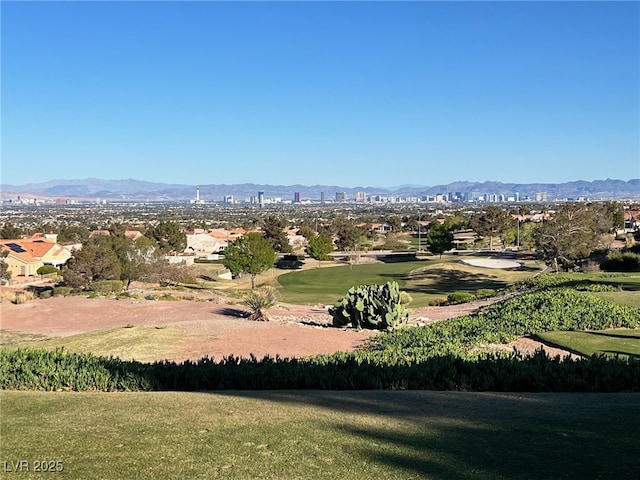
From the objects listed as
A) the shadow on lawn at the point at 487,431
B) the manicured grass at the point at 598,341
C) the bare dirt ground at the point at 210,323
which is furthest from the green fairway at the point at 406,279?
the shadow on lawn at the point at 487,431

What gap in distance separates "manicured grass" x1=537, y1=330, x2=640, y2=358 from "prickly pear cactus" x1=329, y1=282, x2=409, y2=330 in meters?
6.80

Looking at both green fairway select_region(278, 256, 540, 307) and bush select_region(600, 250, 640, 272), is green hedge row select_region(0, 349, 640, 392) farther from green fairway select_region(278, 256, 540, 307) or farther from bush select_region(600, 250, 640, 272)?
bush select_region(600, 250, 640, 272)

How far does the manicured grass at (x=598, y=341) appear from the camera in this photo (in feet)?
51.6

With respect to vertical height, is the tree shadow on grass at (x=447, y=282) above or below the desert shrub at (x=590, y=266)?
below

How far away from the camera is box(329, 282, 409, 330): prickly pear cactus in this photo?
79.3 ft

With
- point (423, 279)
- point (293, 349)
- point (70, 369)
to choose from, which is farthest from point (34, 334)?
point (423, 279)

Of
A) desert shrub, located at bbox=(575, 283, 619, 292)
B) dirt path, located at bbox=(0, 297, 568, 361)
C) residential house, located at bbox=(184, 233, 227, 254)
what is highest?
desert shrub, located at bbox=(575, 283, 619, 292)

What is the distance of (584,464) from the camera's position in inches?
237

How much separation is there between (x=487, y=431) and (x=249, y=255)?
46299mm

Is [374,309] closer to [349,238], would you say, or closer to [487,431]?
[487,431]

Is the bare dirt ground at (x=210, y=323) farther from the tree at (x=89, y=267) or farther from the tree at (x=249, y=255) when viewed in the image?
the tree at (x=249, y=255)

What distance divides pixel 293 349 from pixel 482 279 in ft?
123

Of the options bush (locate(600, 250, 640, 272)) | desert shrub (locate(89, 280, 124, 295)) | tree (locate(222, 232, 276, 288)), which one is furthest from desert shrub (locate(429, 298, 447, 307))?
desert shrub (locate(89, 280, 124, 295))

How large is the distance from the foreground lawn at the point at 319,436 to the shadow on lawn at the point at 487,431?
1 centimetres
